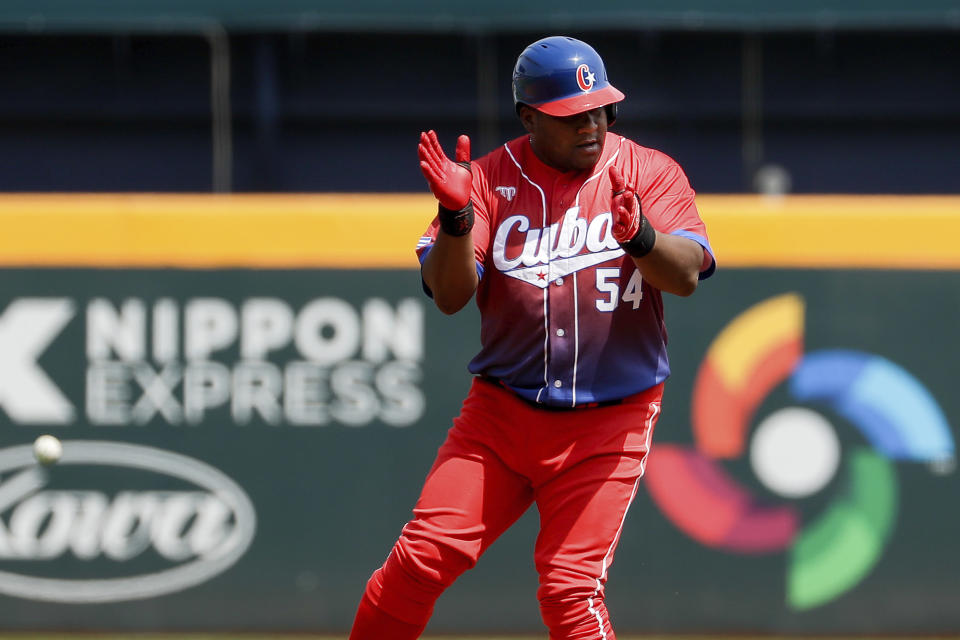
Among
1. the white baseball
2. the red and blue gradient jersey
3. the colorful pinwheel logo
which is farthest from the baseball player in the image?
the white baseball

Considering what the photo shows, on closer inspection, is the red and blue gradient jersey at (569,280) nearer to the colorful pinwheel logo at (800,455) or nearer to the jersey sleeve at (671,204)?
the jersey sleeve at (671,204)

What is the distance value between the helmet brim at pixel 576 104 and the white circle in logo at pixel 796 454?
93.3 inches

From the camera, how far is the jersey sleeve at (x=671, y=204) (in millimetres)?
3490

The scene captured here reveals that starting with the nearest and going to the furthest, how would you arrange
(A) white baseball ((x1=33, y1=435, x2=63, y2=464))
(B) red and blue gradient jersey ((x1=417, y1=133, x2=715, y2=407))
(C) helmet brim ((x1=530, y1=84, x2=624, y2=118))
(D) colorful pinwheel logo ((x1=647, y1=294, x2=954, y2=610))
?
1. (C) helmet brim ((x1=530, y1=84, x2=624, y2=118))
2. (B) red and blue gradient jersey ((x1=417, y1=133, x2=715, y2=407))
3. (A) white baseball ((x1=33, y1=435, x2=63, y2=464))
4. (D) colorful pinwheel logo ((x1=647, y1=294, x2=954, y2=610))

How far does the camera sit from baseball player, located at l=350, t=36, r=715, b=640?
11.3ft

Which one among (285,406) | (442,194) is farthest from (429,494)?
(285,406)

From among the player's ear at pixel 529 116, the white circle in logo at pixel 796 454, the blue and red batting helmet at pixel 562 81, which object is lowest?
the white circle in logo at pixel 796 454

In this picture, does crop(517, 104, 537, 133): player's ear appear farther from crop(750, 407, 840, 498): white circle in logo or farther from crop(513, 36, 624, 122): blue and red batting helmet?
crop(750, 407, 840, 498): white circle in logo

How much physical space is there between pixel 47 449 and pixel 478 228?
7.97ft

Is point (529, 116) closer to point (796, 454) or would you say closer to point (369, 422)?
point (369, 422)

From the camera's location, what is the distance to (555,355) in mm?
3555

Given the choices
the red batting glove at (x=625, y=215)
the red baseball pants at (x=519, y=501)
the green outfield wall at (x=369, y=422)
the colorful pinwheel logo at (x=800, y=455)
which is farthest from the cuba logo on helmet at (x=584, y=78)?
the colorful pinwheel logo at (x=800, y=455)

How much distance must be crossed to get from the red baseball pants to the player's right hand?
62cm

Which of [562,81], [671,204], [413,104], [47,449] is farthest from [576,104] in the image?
[413,104]
